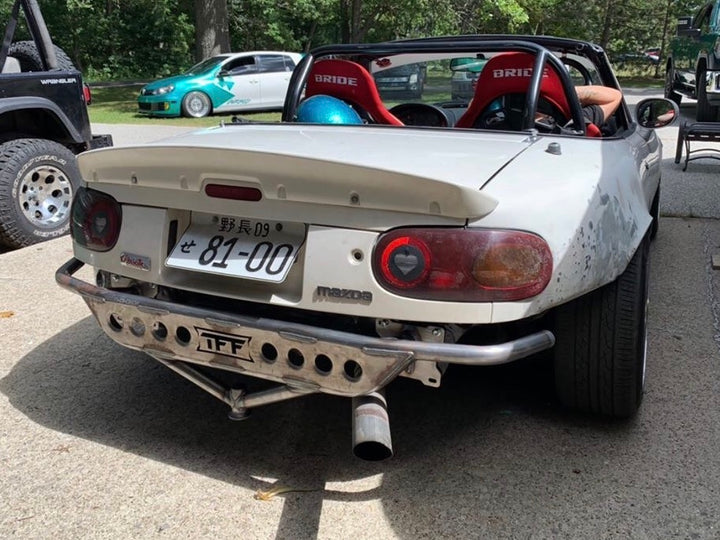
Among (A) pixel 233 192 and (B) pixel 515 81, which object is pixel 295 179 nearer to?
(A) pixel 233 192

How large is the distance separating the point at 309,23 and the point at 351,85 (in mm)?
29245

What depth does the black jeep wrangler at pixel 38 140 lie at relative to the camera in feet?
18.1

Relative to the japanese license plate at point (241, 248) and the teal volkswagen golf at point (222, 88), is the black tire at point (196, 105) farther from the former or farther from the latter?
the japanese license plate at point (241, 248)

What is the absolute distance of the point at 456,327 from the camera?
89.4 inches

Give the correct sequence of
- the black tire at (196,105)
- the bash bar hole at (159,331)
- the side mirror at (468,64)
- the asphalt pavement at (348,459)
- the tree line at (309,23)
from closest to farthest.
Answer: the asphalt pavement at (348,459)
the bash bar hole at (159,331)
the side mirror at (468,64)
the black tire at (196,105)
the tree line at (309,23)

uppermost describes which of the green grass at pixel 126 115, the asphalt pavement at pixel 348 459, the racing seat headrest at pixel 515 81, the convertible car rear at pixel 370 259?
the racing seat headrest at pixel 515 81

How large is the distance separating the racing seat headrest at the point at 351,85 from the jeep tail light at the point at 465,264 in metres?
1.71

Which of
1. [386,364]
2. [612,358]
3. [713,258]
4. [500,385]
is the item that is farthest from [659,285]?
[386,364]

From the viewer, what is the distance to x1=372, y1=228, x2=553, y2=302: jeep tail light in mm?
2145

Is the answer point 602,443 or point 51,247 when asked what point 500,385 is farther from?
point 51,247

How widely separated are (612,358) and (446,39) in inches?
78.3

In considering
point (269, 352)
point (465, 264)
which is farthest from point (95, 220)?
point (465, 264)

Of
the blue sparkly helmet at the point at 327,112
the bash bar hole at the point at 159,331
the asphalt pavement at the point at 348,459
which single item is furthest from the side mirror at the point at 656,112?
the bash bar hole at the point at 159,331

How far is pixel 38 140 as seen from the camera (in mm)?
5797
